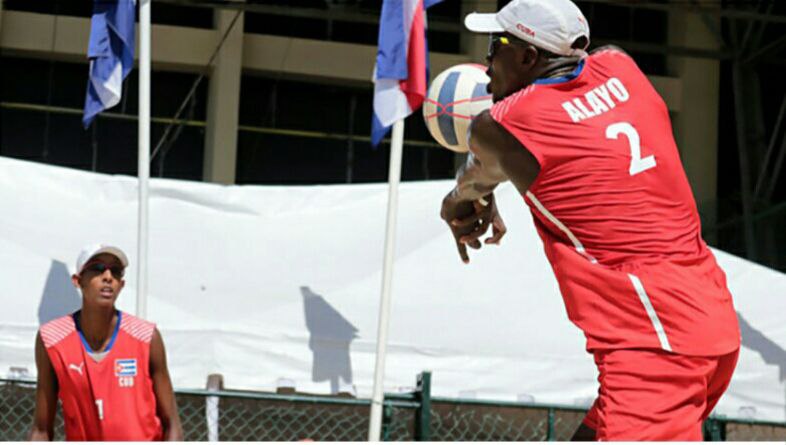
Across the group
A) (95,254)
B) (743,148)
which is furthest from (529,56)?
(743,148)

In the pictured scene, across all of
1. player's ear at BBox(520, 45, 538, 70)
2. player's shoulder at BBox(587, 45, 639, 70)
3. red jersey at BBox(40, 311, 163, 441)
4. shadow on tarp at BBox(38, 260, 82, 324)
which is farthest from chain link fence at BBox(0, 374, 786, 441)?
player's ear at BBox(520, 45, 538, 70)

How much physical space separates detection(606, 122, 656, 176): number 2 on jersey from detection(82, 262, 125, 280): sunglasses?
3.68 meters

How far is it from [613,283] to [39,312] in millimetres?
5964

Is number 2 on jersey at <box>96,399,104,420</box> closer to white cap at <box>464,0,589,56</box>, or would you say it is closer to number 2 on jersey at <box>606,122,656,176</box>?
white cap at <box>464,0,589,56</box>

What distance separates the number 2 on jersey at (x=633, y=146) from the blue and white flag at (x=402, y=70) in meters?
4.72

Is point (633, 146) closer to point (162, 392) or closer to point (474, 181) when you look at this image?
point (474, 181)

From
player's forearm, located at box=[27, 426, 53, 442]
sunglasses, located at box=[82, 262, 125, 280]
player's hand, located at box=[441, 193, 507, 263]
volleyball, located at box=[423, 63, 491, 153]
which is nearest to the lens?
player's hand, located at box=[441, 193, 507, 263]

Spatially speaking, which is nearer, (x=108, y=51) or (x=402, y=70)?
(x=402, y=70)

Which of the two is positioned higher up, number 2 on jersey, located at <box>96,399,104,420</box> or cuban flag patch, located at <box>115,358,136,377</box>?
cuban flag patch, located at <box>115,358,136,377</box>

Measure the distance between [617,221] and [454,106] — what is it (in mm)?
2833

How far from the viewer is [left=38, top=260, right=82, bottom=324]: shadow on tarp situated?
26.7ft

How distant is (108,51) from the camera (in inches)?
320

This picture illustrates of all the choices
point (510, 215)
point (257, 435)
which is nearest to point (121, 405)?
point (257, 435)

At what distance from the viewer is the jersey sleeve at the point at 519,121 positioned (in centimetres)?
295
